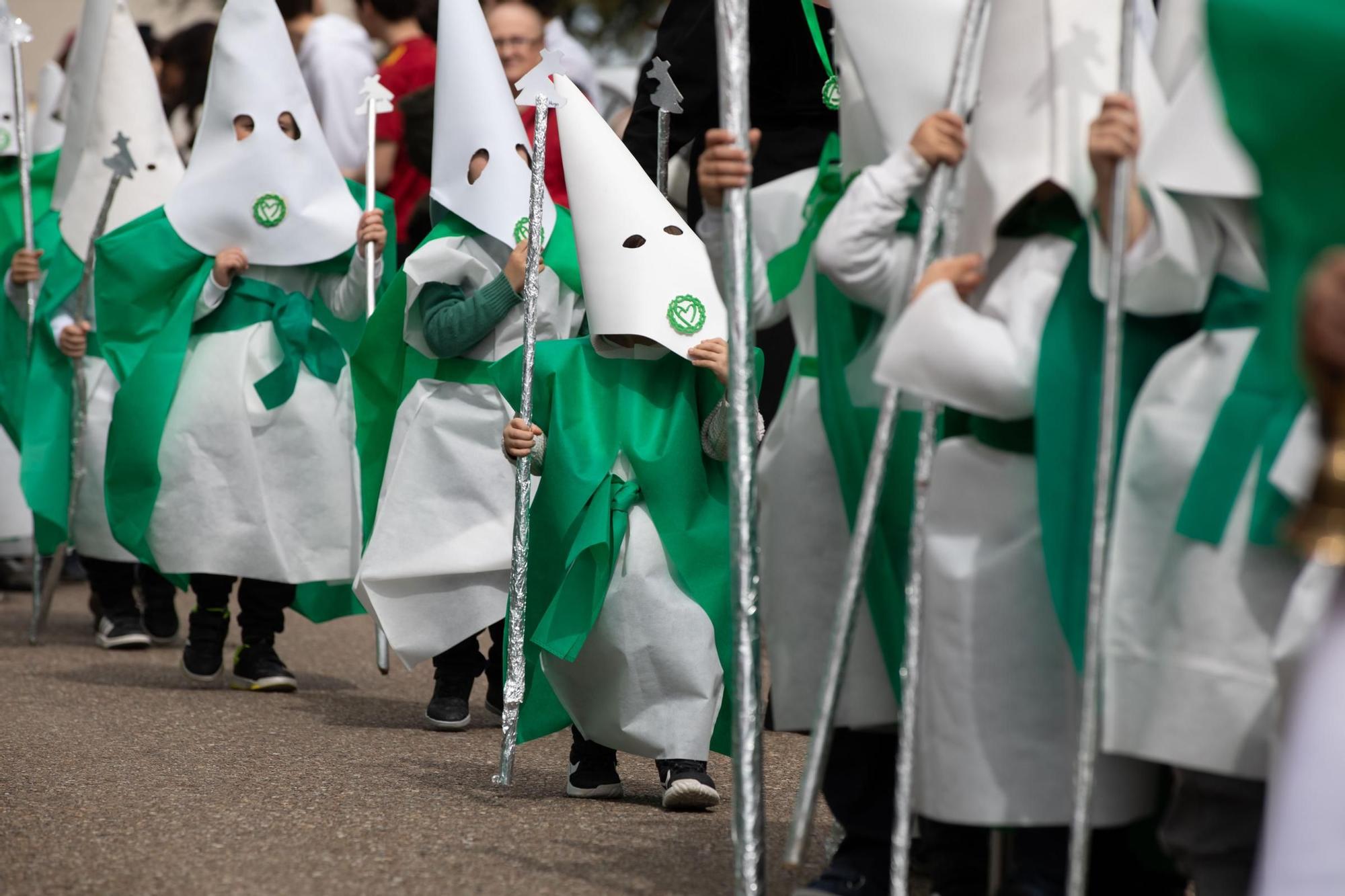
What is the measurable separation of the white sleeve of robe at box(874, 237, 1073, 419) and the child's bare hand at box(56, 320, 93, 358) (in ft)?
17.1

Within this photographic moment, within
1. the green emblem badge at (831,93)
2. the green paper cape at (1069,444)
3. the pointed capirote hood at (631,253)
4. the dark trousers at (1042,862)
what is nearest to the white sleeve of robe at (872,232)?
the green paper cape at (1069,444)

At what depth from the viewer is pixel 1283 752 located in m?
2.47

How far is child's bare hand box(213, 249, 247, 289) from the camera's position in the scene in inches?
266

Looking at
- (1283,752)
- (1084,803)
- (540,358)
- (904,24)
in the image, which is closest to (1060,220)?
(904,24)

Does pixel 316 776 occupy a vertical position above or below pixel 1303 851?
below

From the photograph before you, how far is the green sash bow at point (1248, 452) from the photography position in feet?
9.86

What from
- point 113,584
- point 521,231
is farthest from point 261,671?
point 521,231

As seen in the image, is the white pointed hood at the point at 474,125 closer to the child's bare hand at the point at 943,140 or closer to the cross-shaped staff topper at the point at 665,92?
the cross-shaped staff topper at the point at 665,92

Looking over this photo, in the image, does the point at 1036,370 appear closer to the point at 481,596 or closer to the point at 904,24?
the point at 904,24

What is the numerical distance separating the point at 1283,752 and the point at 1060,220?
49.4 inches

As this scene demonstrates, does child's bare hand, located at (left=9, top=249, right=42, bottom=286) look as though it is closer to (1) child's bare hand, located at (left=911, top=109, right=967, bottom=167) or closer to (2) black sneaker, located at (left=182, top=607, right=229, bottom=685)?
(2) black sneaker, located at (left=182, top=607, right=229, bottom=685)

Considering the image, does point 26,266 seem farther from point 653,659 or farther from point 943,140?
point 943,140

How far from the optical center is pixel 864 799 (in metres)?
3.87

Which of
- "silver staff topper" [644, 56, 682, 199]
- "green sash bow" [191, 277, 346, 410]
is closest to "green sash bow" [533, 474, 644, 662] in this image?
"silver staff topper" [644, 56, 682, 199]
